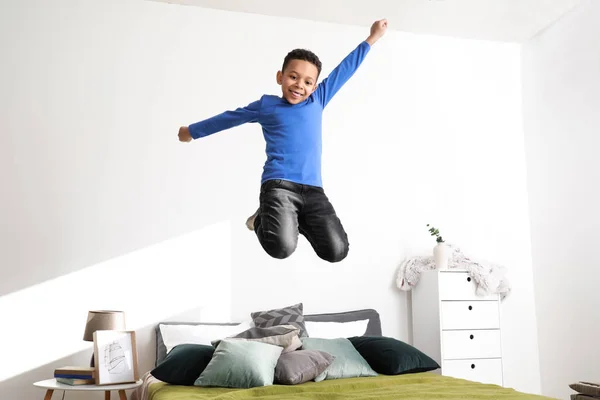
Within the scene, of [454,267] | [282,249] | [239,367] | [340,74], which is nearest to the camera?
[282,249]

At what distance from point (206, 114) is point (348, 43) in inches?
49.4

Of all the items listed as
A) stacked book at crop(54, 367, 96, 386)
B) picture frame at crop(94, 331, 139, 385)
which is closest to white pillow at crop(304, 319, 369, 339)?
picture frame at crop(94, 331, 139, 385)

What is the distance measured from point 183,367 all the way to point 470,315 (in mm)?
2057

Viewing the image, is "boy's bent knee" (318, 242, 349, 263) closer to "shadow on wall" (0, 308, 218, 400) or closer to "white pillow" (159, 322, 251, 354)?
"white pillow" (159, 322, 251, 354)

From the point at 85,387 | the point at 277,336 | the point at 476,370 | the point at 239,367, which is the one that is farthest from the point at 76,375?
the point at 476,370

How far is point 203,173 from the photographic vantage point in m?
4.13

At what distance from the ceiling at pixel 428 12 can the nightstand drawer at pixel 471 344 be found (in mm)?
2340

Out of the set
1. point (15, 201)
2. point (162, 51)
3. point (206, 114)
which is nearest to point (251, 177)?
point (206, 114)

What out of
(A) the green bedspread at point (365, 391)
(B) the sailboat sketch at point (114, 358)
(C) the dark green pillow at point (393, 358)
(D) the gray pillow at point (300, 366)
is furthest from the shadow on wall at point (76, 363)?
(C) the dark green pillow at point (393, 358)

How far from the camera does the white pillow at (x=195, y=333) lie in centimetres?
366

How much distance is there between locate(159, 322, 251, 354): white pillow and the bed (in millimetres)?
309

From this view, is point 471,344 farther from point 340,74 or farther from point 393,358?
point 340,74

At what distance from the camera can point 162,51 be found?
4195mm

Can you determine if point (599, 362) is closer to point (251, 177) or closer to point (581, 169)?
point (581, 169)
